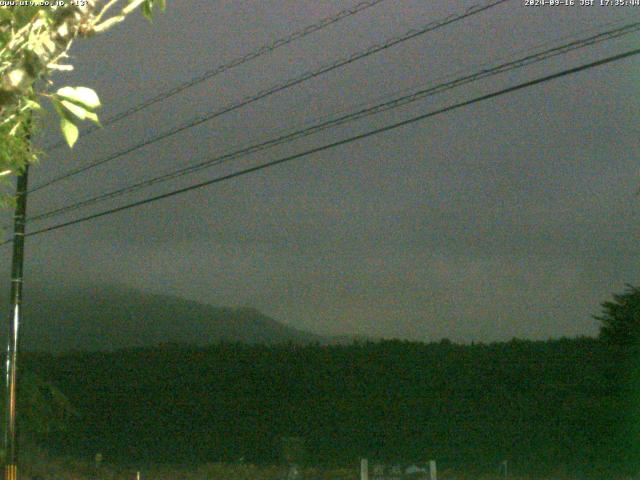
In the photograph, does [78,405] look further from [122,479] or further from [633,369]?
[633,369]

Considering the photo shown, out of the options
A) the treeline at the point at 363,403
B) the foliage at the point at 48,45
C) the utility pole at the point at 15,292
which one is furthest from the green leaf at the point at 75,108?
the treeline at the point at 363,403

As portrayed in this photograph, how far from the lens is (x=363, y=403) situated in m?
27.0

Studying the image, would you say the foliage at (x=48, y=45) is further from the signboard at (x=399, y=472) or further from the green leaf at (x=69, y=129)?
the signboard at (x=399, y=472)

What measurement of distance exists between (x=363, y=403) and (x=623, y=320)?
7.42m

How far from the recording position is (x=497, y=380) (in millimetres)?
25672

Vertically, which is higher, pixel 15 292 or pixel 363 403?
pixel 15 292

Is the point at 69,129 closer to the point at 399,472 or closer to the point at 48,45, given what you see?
the point at 48,45

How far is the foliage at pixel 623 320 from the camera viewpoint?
79.9ft

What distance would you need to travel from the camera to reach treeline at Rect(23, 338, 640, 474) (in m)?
23.9

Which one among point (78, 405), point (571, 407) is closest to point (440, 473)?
point (571, 407)

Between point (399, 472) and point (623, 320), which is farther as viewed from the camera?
point (623, 320)

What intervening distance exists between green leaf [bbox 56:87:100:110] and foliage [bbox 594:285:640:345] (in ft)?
71.7

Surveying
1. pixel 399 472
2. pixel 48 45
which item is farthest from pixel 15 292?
pixel 48 45

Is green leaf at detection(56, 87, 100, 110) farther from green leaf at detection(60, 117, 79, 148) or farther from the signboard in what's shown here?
the signboard
